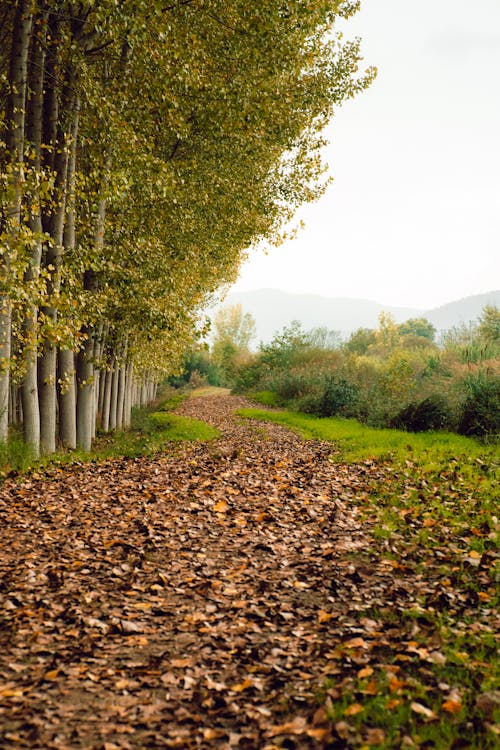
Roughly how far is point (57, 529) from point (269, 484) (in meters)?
4.65

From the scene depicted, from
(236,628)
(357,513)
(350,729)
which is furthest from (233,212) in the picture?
(350,729)

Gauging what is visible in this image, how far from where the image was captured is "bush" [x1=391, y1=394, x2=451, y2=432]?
18.1m

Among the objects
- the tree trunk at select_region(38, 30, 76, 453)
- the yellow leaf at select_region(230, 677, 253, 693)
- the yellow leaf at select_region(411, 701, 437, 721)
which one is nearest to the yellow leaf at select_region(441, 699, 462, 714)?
the yellow leaf at select_region(411, 701, 437, 721)

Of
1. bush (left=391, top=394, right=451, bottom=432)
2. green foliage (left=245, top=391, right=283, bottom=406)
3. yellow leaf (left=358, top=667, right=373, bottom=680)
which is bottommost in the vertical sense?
green foliage (left=245, top=391, right=283, bottom=406)

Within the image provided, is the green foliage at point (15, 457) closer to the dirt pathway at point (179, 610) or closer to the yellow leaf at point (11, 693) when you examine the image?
the dirt pathway at point (179, 610)

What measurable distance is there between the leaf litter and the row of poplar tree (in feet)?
14.2

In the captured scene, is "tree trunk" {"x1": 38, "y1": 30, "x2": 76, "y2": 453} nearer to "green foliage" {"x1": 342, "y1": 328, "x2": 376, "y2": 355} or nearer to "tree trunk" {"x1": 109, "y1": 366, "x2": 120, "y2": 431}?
"tree trunk" {"x1": 109, "y1": 366, "x2": 120, "y2": 431}

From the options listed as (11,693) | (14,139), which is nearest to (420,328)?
(14,139)

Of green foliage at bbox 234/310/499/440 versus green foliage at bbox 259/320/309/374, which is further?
green foliage at bbox 259/320/309/374

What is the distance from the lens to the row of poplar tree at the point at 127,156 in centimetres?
1045

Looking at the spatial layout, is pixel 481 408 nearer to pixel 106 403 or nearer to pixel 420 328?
pixel 106 403

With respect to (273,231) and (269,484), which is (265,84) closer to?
(273,231)

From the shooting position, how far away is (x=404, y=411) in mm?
19281

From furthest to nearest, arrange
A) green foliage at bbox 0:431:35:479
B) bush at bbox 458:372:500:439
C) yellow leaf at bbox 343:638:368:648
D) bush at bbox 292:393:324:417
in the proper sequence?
bush at bbox 292:393:324:417 < bush at bbox 458:372:500:439 < green foliage at bbox 0:431:35:479 < yellow leaf at bbox 343:638:368:648
